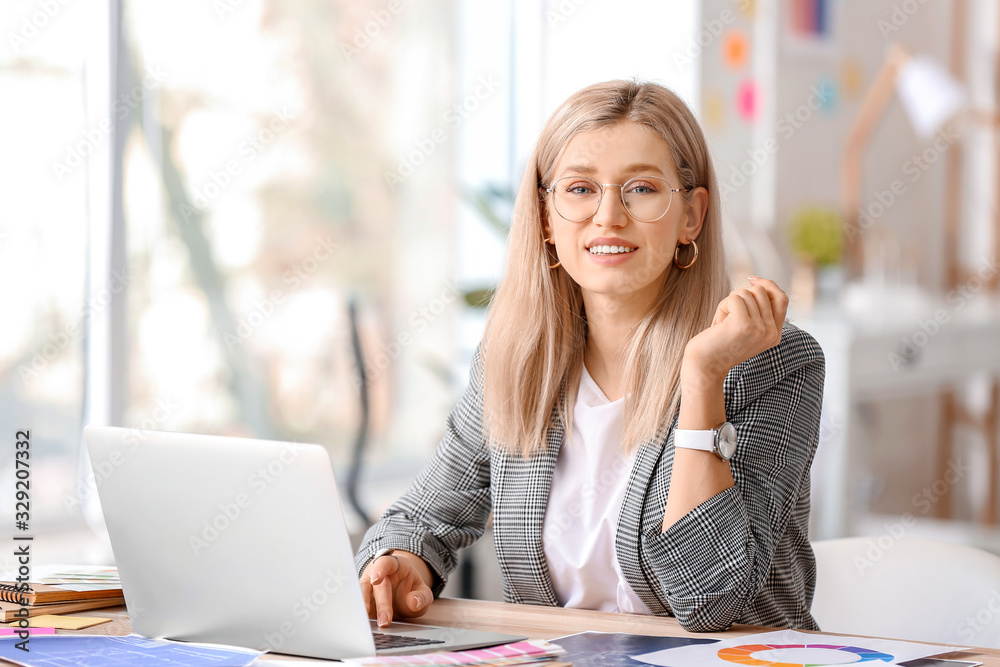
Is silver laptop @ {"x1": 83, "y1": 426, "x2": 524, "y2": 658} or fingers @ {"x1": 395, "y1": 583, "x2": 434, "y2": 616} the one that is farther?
fingers @ {"x1": 395, "y1": 583, "x2": 434, "y2": 616}

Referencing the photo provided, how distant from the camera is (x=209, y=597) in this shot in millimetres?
965

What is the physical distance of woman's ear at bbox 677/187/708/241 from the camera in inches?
52.3

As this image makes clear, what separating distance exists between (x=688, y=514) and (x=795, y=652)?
19 centimetres

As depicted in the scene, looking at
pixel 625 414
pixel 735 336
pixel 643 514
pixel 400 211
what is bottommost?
pixel 643 514

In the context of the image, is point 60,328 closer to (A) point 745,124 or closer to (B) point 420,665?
(B) point 420,665

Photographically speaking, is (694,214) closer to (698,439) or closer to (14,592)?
(698,439)

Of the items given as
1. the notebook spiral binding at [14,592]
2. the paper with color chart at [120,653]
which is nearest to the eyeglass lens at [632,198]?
the paper with color chart at [120,653]

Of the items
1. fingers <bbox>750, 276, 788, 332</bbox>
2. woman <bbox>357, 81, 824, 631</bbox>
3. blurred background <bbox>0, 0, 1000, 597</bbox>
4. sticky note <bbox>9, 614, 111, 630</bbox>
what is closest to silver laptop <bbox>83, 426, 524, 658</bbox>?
sticky note <bbox>9, 614, 111, 630</bbox>

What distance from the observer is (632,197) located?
1.27 m

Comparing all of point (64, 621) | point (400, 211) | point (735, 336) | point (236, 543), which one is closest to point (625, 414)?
point (735, 336)

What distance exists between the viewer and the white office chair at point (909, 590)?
122 cm

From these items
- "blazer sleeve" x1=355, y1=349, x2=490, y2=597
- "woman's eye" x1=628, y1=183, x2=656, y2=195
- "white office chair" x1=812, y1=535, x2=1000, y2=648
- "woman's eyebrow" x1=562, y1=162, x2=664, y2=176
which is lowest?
"white office chair" x1=812, y1=535, x2=1000, y2=648

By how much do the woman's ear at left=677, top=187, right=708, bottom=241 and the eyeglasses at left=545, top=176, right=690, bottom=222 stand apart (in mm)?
50

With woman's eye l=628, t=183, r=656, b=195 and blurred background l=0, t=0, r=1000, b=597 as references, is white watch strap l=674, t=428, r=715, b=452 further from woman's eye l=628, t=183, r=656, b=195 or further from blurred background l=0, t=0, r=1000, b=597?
blurred background l=0, t=0, r=1000, b=597
